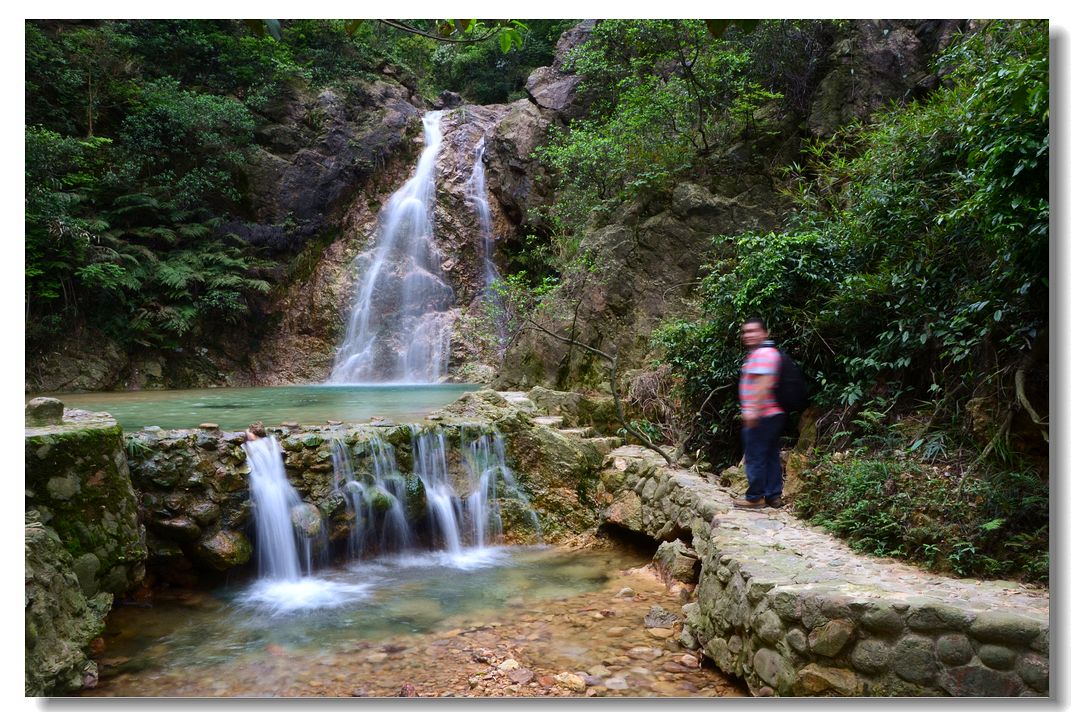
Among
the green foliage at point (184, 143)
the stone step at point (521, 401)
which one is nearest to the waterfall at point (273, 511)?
the stone step at point (521, 401)

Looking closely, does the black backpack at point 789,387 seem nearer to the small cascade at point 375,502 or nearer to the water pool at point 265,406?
the small cascade at point 375,502

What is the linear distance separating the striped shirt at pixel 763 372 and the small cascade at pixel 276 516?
3.79 metres

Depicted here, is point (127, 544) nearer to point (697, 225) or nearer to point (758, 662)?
point (758, 662)

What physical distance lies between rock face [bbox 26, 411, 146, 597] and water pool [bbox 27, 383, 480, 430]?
7.75ft

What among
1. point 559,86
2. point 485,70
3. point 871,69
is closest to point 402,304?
point 559,86

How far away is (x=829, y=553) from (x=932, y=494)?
68 cm

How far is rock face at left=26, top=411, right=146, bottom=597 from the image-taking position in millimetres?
3652

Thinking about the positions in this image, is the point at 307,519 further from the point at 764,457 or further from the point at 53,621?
the point at 764,457

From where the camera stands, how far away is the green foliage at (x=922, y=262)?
3.22 metres

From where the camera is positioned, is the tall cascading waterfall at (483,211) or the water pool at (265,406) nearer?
the water pool at (265,406)

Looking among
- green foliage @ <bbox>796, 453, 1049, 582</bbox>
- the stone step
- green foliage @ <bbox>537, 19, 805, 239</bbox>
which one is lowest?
green foliage @ <bbox>796, 453, 1049, 582</bbox>

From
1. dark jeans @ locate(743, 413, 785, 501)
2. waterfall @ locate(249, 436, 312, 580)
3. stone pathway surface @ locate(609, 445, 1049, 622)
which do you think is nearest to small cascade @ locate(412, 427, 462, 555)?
waterfall @ locate(249, 436, 312, 580)

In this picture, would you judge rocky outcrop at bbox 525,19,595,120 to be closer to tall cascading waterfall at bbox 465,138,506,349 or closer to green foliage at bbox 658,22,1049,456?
tall cascading waterfall at bbox 465,138,506,349
